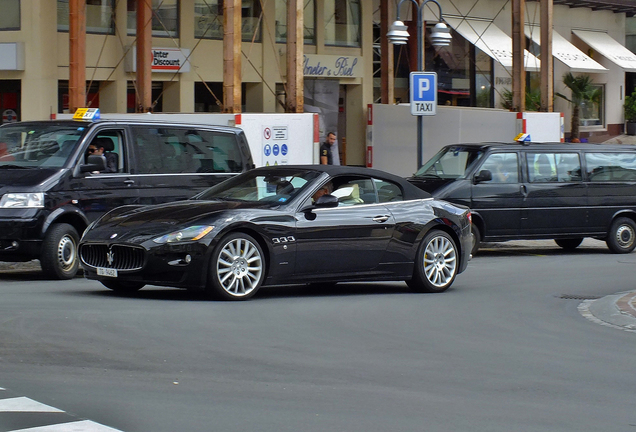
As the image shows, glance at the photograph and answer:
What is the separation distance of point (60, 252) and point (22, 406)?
6.75 meters

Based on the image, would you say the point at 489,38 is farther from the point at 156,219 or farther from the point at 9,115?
the point at 156,219

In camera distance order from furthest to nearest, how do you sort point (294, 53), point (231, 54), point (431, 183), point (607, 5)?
point (607, 5), point (294, 53), point (231, 54), point (431, 183)

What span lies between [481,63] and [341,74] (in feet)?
20.7

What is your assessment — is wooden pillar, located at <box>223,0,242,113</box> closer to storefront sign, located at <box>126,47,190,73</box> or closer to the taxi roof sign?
storefront sign, located at <box>126,47,190,73</box>

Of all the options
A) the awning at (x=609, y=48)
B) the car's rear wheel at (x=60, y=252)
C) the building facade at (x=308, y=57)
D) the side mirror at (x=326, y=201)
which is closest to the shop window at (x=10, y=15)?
the building facade at (x=308, y=57)

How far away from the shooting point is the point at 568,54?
38.0 meters

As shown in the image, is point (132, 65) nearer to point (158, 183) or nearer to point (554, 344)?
point (158, 183)

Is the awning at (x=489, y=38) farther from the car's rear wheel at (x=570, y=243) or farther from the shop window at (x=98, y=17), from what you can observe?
the car's rear wheel at (x=570, y=243)

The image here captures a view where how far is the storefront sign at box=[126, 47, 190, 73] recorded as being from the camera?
2703 cm

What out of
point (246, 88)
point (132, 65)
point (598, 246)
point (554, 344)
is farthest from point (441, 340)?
point (246, 88)

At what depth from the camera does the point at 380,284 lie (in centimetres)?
1284

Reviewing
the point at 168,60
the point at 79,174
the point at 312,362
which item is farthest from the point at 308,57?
the point at 312,362

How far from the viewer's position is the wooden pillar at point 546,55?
1174 inches

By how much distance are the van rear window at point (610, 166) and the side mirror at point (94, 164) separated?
8835 millimetres
